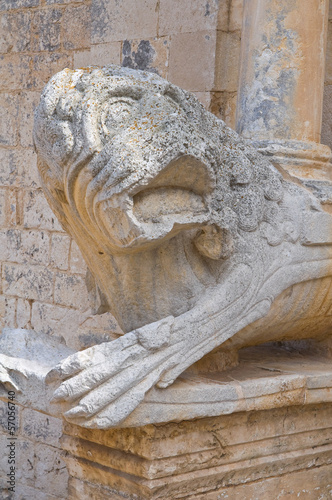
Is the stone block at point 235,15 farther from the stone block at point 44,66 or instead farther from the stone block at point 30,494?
the stone block at point 30,494

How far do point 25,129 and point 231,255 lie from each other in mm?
2901

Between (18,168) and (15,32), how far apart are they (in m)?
0.97

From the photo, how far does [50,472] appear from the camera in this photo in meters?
4.51

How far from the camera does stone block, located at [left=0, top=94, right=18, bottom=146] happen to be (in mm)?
4871

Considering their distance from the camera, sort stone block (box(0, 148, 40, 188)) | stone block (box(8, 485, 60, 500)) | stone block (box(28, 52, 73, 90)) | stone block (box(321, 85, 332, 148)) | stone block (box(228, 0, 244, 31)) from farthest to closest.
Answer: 1. stone block (box(0, 148, 40, 188))
2. stone block (box(28, 52, 73, 90))
3. stone block (box(8, 485, 60, 500))
4. stone block (box(228, 0, 244, 31))
5. stone block (box(321, 85, 332, 148))

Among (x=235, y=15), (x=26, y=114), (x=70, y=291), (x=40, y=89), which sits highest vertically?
(x=235, y=15)

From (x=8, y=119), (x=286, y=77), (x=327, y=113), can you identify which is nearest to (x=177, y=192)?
(x=286, y=77)

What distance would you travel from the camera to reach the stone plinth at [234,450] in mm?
2156

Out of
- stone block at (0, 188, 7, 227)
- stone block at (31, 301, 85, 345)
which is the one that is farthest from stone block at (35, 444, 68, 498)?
stone block at (0, 188, 7, 227)

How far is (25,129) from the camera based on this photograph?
4.79 metres

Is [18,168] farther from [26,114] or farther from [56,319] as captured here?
[56,319]

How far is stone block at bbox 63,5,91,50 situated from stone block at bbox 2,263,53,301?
4.82 feet

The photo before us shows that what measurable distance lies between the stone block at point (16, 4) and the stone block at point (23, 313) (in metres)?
2.03

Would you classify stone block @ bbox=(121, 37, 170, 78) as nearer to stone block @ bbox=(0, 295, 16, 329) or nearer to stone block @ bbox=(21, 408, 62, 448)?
stone block @ bbox=(0, 295, 16, 329)
